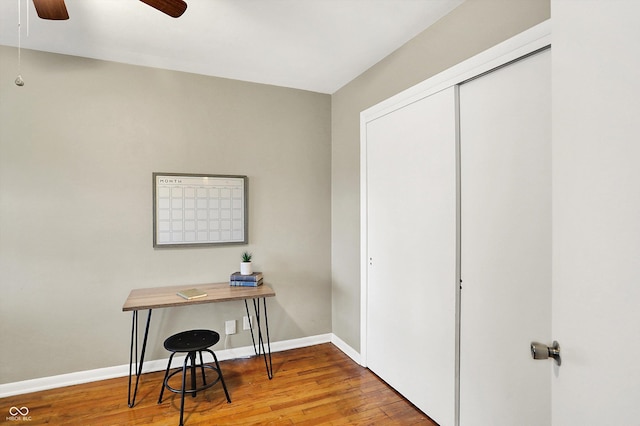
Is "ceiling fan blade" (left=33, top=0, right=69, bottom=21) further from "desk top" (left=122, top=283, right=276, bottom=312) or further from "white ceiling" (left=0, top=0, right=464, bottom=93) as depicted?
"desk top" (left=122, top=283, right=276, bottom=312)

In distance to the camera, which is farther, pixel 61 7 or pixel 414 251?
pixel 414 251

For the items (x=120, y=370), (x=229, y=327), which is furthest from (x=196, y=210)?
(x=120, y=370)

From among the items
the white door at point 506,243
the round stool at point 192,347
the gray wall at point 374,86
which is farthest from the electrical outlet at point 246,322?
the white door at point 506,243

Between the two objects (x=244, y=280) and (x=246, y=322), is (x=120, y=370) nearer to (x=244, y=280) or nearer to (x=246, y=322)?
(x=246, y=322)

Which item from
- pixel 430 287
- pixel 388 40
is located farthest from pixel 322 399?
pixel 388 40

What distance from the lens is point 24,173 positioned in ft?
8.25

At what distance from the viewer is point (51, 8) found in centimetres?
157

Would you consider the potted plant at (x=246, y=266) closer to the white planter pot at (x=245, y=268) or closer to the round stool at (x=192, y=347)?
the white planter pot at (x=245, y=268)

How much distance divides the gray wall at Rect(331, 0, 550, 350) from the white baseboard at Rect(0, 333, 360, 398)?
0.15 metres

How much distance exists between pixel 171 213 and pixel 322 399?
1.93 m

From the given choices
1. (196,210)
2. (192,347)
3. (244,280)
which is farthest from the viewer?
(196,210)

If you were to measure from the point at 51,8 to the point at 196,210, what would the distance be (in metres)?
1.70

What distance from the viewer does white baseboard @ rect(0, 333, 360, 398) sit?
8.16 ft

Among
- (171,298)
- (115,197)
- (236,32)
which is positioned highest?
(236,32)
